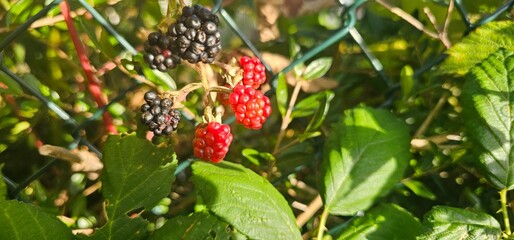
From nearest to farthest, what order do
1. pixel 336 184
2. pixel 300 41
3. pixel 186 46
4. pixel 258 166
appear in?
pixel 186 46 < pixel 336 184 < pixel 258 166 < pixel 300 41

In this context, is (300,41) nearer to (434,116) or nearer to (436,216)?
(434,116)

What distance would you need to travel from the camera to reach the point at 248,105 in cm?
85

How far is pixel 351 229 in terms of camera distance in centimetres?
92

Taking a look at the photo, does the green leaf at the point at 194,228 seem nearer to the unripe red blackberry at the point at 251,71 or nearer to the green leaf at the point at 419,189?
the unripe red blackberry at the point at 251,71

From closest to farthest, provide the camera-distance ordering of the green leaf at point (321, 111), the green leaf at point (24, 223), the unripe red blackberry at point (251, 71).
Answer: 1. the green leaf at point (24, 223)
2. the unripe red blackberry at point (251, 71)
3. the green leaf at point (321, 111)

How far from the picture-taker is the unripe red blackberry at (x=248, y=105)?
0.85 metres

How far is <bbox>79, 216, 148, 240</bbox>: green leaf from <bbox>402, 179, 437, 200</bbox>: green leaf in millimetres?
438

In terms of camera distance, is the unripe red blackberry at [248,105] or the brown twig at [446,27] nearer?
the unripe red blackberry at [248,105]

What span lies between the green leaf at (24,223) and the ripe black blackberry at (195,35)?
0.26m

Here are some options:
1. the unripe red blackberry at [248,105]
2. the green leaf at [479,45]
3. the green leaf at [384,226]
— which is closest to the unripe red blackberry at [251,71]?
the unripe red blackberry at [248,105]

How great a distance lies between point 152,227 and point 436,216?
0.45m

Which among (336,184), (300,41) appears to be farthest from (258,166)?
(300,41)

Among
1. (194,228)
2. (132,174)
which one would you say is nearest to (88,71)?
(132,174)

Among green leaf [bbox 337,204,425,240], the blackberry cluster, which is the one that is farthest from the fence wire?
green leaf [bbox 337,204,425,240]
